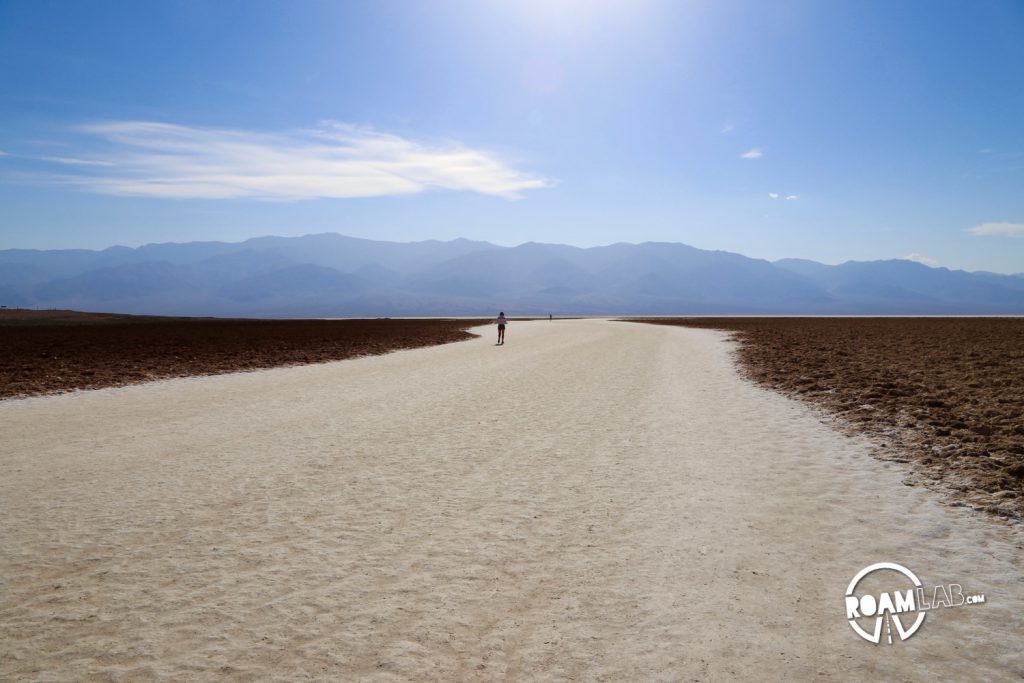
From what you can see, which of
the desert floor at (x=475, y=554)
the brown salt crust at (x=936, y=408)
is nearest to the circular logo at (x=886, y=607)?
the desert floor at (x=475, y=554)

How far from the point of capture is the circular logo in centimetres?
408

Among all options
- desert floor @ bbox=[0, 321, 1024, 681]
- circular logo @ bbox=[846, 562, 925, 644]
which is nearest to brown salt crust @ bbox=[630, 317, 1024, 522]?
desert floor @ bbox=[0, 321, 1024, 681]

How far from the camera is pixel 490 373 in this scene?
20.1 metres

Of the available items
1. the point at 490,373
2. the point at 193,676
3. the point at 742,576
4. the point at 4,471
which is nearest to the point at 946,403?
the point at 742,576

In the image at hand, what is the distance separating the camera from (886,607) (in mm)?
4359

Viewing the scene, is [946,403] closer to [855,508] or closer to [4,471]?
[855,508]

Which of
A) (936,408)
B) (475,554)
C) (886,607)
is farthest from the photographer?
(936,408)

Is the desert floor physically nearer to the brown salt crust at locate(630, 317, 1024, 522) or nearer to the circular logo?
the circular logo

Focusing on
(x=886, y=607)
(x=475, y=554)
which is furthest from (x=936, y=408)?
(x=475, y=554)

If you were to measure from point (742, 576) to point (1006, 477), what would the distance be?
5.15 metres

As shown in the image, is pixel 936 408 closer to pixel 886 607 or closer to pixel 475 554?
pixel 886 607

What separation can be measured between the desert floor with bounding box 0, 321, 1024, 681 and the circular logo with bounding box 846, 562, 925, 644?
0.36 feet

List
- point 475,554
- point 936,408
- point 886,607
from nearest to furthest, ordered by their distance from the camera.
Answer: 1. point 886,607
2. point 475,554
3. point 936,408

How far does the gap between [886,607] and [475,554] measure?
3.42 metres
